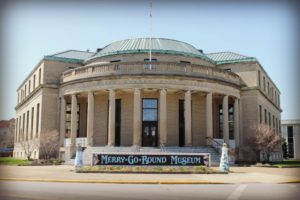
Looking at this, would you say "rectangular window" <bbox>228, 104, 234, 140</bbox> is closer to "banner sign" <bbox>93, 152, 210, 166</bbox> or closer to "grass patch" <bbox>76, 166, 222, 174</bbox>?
"banner sign" <bbox>93, 152, 210, 166</bbox>

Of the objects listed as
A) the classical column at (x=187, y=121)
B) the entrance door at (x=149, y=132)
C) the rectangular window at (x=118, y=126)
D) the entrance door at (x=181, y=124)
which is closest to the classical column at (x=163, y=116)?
the classical column at (x=187, y=121)

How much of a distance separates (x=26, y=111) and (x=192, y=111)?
99.2 ft

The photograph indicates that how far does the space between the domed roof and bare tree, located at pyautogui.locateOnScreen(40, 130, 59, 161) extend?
1248 centimetres

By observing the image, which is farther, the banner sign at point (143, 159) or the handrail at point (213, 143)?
the handrail at point (213, 143)

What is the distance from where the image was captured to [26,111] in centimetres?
6406

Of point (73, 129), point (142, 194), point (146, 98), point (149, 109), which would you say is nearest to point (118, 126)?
point (149, 109)

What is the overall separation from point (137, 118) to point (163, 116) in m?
2.86

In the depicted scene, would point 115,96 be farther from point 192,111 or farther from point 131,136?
point 192,111

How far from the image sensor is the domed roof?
5044cm

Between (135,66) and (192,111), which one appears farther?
(192,111)

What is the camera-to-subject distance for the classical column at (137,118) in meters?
41.8

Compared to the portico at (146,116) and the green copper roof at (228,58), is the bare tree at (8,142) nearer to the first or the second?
the portico at (146,116)

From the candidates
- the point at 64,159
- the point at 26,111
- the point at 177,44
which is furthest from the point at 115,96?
the point at 26,111

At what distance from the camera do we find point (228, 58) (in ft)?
192
